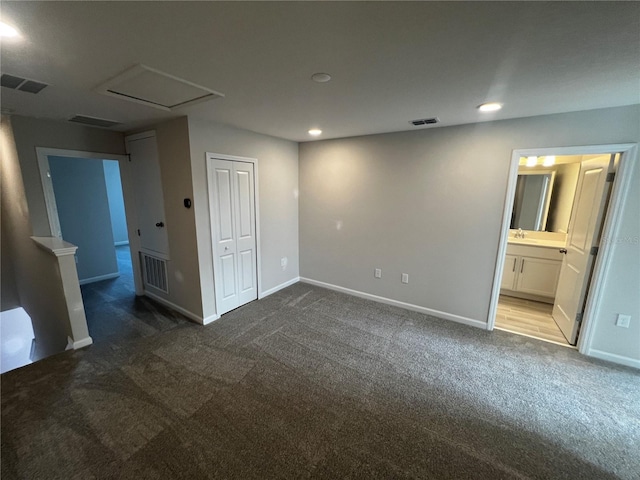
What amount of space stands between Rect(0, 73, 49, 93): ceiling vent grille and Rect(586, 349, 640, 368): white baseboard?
5.44 m

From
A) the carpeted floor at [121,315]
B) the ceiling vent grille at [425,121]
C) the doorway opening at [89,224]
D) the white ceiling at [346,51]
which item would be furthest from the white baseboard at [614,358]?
the doorway opening at [89,224]

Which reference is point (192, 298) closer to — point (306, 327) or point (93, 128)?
point (306, 327)

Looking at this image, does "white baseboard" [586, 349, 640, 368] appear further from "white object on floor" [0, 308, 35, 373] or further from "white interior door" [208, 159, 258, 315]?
"white object on floor" [0, 308, 35, 373]

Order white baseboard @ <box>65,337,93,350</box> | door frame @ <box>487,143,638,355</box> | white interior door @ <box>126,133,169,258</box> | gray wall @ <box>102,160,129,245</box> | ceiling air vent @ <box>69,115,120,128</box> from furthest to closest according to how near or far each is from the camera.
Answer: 1. gray wall @ <box>102,160,129,245</box>
2. white interior door @ <box>126,133,169,258</box>
3. ceiling air vent @ <box>69,115,120,128</box>
4. white baseboard @ <box>65,337,93,350</box>
5. door frame @ <box>487,143,638,355</box>

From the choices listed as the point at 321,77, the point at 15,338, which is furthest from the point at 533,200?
the point at 15,338

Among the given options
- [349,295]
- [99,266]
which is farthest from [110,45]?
[99,266]

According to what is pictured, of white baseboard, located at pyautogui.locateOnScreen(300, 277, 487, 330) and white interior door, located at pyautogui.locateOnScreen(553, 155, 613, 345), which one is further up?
white interior door, located at pyautogui.locateOnScreen(553, 155, 613, 345)

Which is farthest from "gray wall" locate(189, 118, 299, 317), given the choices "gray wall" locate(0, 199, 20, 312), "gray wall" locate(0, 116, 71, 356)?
"gray wall" locate(0, 199, 20, 312)

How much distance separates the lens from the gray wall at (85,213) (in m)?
4.52

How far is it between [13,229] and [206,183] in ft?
10.3

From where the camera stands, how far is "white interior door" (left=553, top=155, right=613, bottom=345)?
2.56 m

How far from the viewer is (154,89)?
1.97 m

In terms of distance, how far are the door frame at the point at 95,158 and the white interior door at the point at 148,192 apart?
12 cm

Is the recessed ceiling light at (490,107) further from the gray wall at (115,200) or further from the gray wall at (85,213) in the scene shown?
the gray wall at (115,200)
